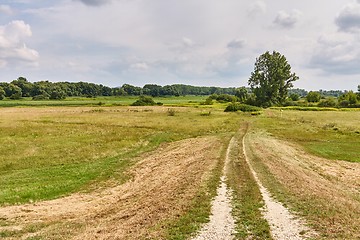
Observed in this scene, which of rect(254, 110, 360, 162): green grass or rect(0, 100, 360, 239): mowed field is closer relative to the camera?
rect(0, 100, 360, 239): mowed field

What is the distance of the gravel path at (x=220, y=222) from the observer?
38.6ft

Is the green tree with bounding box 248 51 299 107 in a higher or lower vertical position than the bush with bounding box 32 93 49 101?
higher

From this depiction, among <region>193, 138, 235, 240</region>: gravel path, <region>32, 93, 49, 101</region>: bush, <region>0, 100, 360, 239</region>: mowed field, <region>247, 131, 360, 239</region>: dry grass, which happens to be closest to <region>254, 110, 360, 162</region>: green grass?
<region>0, 100, 360, 239</region>: mowed field

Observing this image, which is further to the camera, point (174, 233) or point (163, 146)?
point (163, 146)

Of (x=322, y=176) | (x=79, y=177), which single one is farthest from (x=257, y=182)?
(x=79, y=177)

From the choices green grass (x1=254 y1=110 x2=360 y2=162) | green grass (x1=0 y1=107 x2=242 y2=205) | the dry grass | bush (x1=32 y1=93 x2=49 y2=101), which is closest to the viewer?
the dry grass

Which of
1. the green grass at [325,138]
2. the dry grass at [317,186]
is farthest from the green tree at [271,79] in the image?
the dry grass at [317,186]

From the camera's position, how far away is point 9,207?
18.7 metres

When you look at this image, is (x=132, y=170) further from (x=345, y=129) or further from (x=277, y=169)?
(x=345, y=129)

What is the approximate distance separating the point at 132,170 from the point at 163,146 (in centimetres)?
1221

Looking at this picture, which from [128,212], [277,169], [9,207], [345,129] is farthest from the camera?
[345,129]

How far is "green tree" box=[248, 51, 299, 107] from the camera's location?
125m

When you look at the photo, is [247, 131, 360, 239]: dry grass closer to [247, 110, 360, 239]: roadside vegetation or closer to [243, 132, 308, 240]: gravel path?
[247, 110, 360, 239]: roadside vegetation

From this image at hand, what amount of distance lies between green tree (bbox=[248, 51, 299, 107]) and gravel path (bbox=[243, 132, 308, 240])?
112 m
